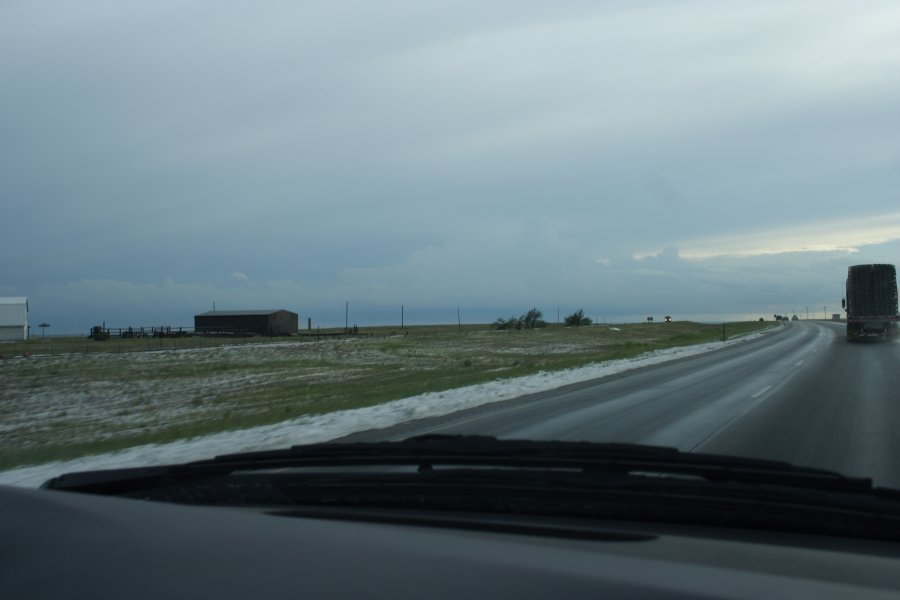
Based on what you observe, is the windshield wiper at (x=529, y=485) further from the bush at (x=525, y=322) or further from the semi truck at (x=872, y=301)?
the bush at (x=525, y=322)

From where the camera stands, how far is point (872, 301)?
44.1 metres

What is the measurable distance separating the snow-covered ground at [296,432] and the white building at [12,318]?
274 feet

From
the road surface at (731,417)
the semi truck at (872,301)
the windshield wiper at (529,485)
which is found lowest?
the road surface at (731,417)

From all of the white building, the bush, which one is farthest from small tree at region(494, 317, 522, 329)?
the white building

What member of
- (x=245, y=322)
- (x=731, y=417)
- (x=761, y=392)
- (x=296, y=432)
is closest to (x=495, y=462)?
(x=296, y=432)

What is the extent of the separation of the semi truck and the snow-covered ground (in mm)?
30646

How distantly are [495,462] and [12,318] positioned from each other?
3844 inches

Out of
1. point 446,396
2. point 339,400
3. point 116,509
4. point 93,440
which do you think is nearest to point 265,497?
point 116,509

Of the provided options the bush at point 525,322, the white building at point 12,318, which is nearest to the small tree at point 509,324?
the bush at point 525,322

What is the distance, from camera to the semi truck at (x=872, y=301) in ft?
143

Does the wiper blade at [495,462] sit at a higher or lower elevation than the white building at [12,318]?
lower

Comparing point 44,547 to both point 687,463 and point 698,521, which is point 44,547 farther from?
point 687,463

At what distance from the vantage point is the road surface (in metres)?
9.65

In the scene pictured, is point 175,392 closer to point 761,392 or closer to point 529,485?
point 761,392
